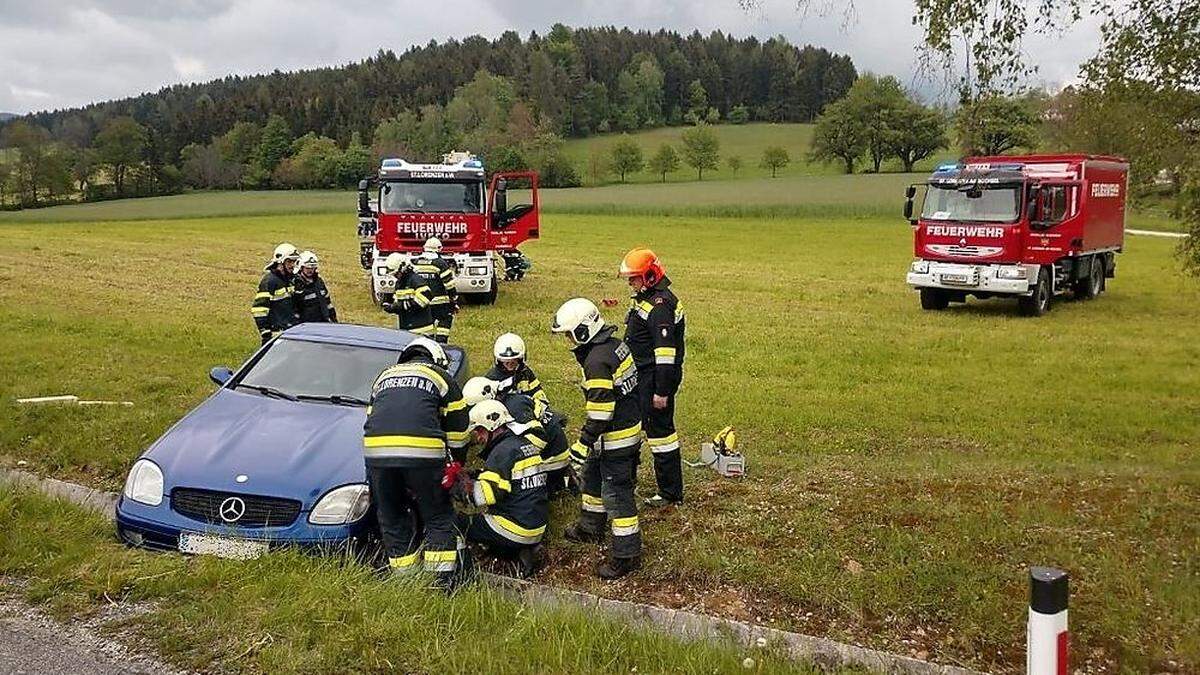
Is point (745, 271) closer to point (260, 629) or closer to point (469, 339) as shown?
point (469, 339)

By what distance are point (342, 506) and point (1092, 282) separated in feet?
63.8

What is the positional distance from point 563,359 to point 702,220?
37.1 metres

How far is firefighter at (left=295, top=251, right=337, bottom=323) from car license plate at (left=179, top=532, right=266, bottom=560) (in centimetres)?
444

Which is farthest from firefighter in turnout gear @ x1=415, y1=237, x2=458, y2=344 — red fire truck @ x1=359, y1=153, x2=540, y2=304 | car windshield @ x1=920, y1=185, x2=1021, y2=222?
car windshield @ x1=920, y1=185, x2=1021, y2=222

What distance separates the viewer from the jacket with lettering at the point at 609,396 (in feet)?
18.7

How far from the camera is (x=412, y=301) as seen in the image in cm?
1062

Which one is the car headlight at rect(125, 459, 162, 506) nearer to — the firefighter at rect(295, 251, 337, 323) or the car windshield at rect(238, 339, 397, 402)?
the car windshield at rect(238, 339, 397, 402)

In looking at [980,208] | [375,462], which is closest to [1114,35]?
[375,462]

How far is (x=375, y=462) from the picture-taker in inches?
199

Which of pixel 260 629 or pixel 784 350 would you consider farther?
pixel 784 350

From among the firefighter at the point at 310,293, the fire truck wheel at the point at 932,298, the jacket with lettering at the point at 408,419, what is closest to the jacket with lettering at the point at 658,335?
the jacket with lettering at the point at 408,419

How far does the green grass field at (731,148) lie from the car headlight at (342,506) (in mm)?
73613

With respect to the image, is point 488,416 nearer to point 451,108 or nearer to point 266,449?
point 266,449

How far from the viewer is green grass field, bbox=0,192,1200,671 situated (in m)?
5.16
